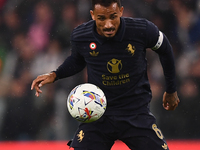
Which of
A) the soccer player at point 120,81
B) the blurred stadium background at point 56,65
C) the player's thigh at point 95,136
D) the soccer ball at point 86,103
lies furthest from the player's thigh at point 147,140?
the blurred stadium background at point 56,65

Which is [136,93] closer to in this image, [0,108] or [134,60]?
[134,60]

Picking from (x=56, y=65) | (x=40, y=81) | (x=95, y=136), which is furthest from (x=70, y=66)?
(x=56, y=65)

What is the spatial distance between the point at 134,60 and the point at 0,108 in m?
3.97

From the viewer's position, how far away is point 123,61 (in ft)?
11.0

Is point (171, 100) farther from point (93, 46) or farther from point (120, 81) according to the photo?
point (93, 46)

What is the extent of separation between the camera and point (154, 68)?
22.0ft

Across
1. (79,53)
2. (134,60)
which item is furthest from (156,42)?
(79,53)

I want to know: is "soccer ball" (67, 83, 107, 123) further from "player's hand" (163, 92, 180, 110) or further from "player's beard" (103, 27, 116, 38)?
"player's hand" (163, 92, 180, 110)

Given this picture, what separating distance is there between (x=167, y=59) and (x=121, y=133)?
81 centimetres

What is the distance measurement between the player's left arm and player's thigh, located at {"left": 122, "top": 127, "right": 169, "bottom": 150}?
1.66ft

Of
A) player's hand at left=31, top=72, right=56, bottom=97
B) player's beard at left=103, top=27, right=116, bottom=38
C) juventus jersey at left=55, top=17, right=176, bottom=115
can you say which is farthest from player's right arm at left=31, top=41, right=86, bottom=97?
player's beard at left=103, top=27, right=116, bottom=38

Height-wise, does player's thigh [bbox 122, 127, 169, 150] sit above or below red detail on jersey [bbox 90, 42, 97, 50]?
below

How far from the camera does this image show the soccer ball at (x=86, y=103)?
297 centimetres

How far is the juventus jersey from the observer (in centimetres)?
334
